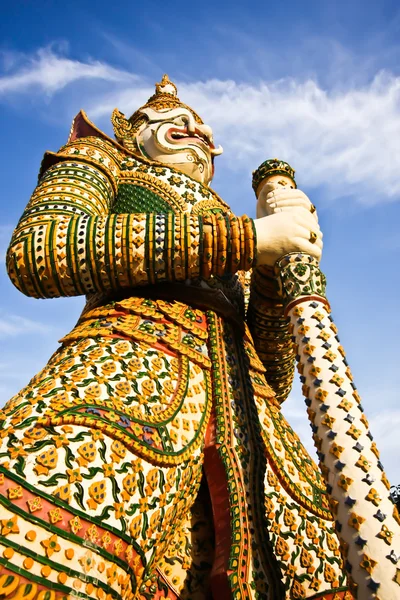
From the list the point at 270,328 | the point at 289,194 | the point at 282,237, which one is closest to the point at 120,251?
the point at 282,237

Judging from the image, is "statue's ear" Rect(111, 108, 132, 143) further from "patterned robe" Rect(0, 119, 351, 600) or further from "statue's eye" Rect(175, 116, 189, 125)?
"patterned robe" Rect(0, 119, 351, 600)

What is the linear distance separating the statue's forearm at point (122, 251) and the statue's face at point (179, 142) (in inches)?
55.9

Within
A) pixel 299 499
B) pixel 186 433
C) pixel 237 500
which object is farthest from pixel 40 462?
pixel 299 499

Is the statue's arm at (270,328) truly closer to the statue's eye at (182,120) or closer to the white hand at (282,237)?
the white hand at (282,237)

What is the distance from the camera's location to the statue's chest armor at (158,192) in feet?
12.3

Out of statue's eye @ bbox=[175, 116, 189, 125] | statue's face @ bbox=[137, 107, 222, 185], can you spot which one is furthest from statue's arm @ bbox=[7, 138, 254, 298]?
statue's eye @ bbox=[175, 116, 189, 125]

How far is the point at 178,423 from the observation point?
2.47 meters

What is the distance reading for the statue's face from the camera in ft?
14.2

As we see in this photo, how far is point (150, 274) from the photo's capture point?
2934mm

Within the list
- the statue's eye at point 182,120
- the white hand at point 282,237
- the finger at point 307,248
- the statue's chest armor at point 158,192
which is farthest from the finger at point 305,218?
the statue's eye at point 182,120

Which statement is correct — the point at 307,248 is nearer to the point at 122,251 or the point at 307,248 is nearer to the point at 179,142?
the point at 122,251

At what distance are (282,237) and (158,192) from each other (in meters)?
1.18

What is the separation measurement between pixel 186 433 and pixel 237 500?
365 millimetres

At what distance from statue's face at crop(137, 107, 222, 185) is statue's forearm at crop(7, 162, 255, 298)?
1420 millimetres
